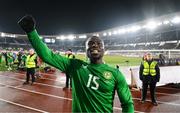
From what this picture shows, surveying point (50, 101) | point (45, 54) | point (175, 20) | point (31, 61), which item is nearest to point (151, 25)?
point (175, 20)

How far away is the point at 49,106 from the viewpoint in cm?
900

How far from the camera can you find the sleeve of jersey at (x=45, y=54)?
7.23ft

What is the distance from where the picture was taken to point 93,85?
230 centimetres

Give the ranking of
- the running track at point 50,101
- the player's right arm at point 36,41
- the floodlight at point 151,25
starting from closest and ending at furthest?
the player's right arm at point 36,41 → the running track at point 50,101 → the floodlight at point 151,25

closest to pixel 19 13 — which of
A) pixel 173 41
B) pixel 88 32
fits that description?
pixel 88 32

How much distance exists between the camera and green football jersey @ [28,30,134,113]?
89.4 inches

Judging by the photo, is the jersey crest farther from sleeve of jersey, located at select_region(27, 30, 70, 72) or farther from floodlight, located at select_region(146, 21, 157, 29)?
floodlight, located at select_region(146, 21, 157, 29)

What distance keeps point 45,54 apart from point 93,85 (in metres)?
0.49

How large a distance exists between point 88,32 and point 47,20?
12539 millimetres

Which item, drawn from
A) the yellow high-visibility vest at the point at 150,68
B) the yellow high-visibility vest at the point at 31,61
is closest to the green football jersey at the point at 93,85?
the yellow high-visibility vest at the point at 150,68

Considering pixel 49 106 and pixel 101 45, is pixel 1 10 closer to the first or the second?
pixel 49 106

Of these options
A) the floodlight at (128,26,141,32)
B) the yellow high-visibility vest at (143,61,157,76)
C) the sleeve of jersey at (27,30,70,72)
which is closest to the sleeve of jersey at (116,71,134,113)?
the sleeve of jersey at (27,30,70,72)

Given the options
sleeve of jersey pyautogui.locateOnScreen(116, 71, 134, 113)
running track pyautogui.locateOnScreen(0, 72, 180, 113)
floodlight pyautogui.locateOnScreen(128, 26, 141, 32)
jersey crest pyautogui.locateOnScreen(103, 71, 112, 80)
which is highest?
floodlight pyautogui.locateOnScreen(128, 26, 141, 32)

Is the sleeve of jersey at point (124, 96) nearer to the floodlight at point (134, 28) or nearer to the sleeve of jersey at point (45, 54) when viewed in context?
the sleeve of jersey at point (45, 54)
